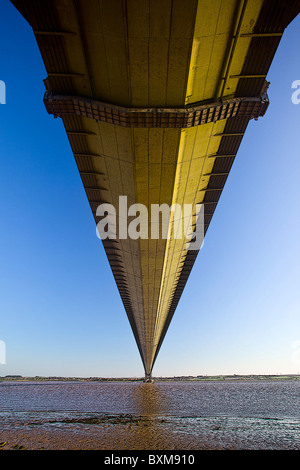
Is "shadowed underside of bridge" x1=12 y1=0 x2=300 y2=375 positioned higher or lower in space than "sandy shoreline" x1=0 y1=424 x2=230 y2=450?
higher

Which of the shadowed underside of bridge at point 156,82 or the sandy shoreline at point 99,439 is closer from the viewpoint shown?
the shadowed underside of bridge at point 156,82

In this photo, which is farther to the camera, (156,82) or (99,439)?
(156,82)

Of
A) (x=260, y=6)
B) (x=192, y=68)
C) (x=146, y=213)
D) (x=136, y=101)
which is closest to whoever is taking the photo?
(x=260, y=6)

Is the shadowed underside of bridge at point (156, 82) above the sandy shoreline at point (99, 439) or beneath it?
above

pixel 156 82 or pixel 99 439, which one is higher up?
pixel 156 82

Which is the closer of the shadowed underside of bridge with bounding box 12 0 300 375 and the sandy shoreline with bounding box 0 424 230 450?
the shadowed underside of bridge with bounding box 12 0 300 375
